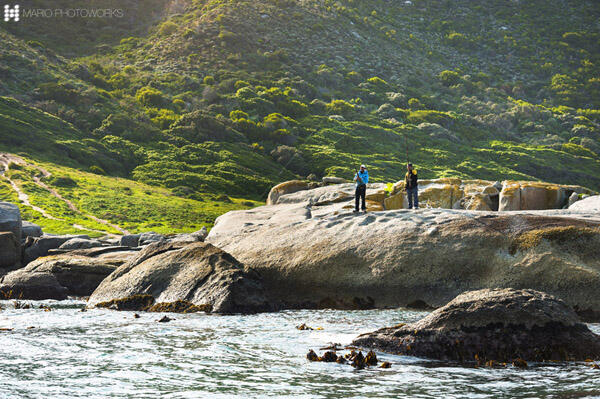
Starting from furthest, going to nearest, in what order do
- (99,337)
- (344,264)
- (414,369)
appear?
(344,264) → (99,337) → (414,369)

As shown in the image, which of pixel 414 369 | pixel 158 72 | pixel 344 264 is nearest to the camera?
pixel 414 369

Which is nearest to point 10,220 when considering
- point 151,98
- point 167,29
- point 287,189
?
point 287,189

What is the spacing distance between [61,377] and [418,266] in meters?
13.1

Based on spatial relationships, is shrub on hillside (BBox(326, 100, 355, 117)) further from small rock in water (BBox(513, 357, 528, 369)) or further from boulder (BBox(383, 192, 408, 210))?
small rock in water (BBox(513, 357, 528, 369))

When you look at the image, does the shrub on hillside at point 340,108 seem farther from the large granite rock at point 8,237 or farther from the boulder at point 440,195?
the large granite rock at point 8,237

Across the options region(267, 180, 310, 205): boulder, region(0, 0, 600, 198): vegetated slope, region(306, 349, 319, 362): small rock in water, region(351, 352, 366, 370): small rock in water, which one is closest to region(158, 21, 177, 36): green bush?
region(0, 0, 600, 198): vegetated slope

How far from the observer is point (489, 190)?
37.1 m

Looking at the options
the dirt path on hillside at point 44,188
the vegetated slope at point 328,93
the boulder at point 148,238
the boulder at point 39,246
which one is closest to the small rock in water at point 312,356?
the boulder at point 39,246

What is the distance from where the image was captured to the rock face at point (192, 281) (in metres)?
20.5

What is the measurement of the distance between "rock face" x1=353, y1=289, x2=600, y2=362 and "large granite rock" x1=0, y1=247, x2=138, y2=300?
1746cm

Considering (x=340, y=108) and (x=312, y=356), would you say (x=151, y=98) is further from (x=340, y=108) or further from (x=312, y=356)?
(x=312, y=356)

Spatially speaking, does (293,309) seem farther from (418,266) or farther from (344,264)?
(418,266)

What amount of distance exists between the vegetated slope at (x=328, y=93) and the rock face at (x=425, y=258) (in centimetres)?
6832

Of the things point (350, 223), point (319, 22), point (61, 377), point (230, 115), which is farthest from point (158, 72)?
point (61, 377)
